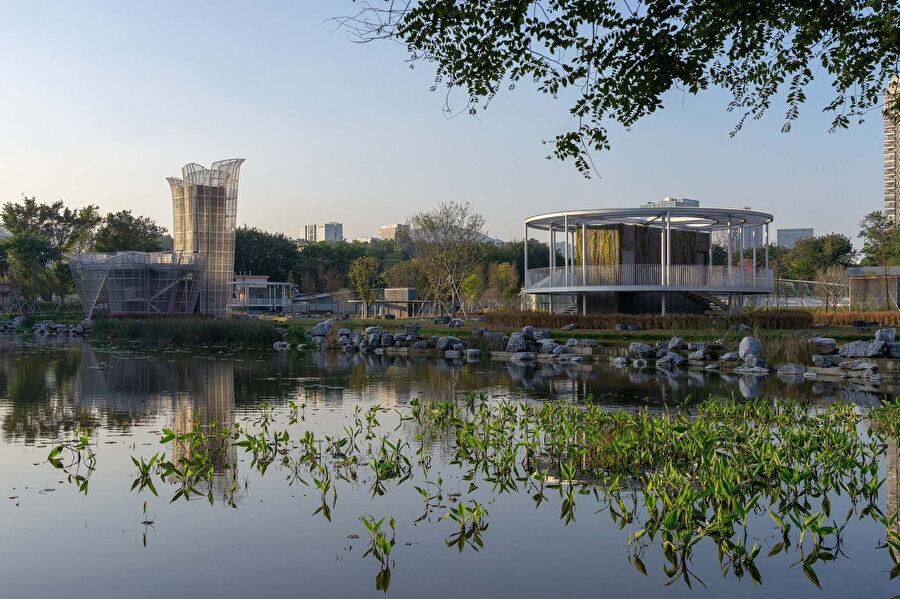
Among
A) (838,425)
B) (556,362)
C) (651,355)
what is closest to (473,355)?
(556,362)

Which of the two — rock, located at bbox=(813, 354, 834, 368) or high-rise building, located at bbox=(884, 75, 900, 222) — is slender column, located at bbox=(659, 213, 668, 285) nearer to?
rock, located at bbox=(813, 354, 834, 368)

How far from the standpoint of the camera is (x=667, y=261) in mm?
31766

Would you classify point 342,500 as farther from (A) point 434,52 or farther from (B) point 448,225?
(B) point 448,225

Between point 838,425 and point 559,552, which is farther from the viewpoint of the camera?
point 838,425

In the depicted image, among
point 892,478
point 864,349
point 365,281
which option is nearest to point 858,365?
point 864,349

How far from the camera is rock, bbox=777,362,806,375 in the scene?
62.5ft

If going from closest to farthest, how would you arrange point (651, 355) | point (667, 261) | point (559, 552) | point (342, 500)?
point (559, 552), point (342, 500), point (651, 355), point (667, 261)

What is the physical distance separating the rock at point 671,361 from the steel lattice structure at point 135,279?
39607 mm

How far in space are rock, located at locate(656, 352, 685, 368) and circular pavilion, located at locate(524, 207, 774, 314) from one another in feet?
31.1

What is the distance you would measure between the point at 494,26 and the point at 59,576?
229 inches

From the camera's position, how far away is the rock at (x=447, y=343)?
28.4 meters

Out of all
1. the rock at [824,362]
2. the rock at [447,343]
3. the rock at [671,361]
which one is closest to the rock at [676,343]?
the rock at [671,361]

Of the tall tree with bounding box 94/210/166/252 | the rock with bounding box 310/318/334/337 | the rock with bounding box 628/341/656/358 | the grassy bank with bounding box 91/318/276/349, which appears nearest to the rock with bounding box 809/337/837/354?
the rock with bounding box 628/341/656/358

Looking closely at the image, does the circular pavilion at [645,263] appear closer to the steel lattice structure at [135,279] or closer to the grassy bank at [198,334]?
the grassy bank at [198,334]
